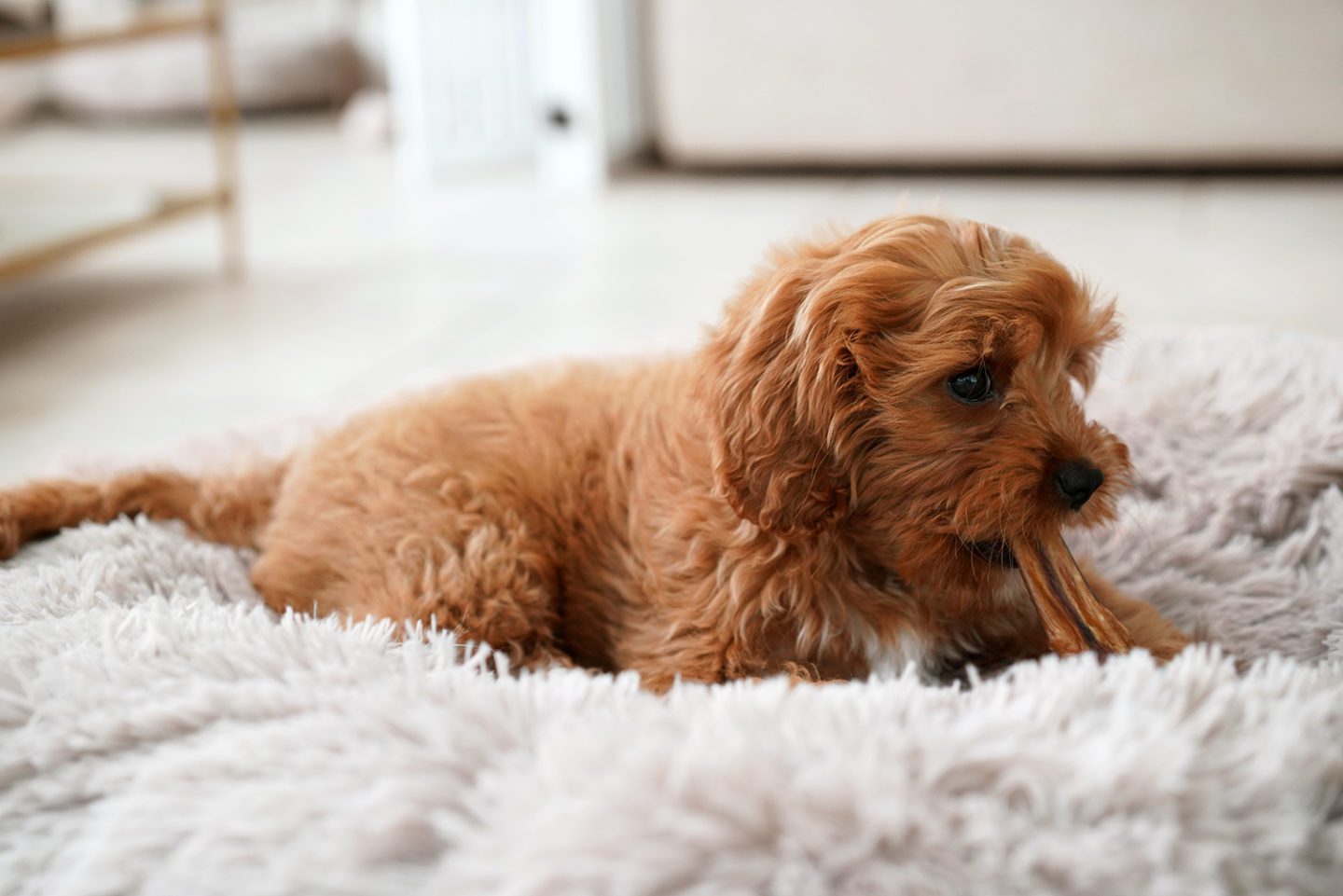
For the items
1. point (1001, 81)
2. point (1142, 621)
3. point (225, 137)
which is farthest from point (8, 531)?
point (1001, 81)

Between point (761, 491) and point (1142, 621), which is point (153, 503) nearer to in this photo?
point (761, 491)

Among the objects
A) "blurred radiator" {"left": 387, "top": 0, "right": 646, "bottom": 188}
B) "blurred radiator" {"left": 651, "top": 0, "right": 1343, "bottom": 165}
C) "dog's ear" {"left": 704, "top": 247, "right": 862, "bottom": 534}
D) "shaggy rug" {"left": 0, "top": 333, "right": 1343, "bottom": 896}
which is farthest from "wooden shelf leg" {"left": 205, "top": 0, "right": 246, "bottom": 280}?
"dog's ear" {"left": 704, "top": 247, "right": 862, "bottom": 534}

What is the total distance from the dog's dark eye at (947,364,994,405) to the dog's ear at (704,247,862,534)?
0.38 feet

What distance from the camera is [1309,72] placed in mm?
5309

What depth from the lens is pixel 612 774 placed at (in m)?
1.26

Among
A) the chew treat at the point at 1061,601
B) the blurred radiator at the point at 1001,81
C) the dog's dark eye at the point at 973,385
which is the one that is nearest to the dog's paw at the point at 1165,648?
the chew treat at the point at 1061,601

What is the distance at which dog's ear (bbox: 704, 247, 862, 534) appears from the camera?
163 centimetres

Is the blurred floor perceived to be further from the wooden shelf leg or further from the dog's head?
the dog's head

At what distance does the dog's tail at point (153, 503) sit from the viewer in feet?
6.68

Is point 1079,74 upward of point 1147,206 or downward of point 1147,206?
upward

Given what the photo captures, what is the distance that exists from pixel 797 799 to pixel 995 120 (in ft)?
16.6

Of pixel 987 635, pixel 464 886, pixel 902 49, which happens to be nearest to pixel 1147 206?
pixel 902 49

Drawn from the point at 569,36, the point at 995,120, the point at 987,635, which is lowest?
the point at 987,635

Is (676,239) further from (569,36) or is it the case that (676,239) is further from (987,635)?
(987,635)
